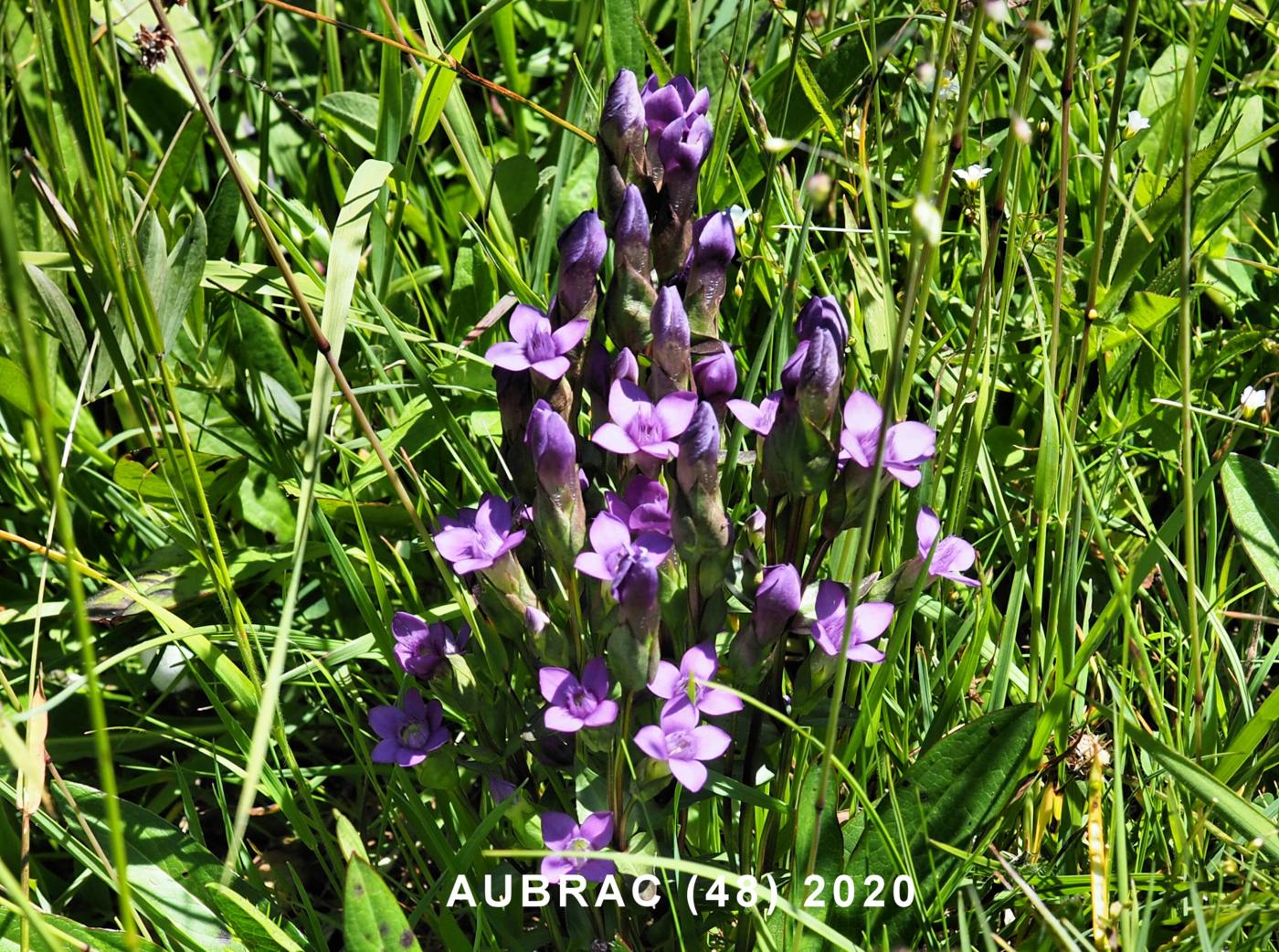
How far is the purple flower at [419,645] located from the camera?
1115 millimetres

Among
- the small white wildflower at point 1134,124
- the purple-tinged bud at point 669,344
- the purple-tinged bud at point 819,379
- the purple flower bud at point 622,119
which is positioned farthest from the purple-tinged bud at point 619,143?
the small white wildflower at point 1134,124

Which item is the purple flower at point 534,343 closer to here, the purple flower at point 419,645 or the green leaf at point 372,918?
the purple flower at point 419,645

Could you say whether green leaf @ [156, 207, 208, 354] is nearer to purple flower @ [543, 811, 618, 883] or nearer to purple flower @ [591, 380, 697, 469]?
purple flower @ [591, 380, 697, 469]

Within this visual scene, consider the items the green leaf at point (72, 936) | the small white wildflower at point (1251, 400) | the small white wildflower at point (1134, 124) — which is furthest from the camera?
the small white wildflower at point (1134, 124)

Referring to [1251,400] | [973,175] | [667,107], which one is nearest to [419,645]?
[667,107]

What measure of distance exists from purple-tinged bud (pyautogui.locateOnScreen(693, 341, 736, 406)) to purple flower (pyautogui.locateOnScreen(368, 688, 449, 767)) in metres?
0.39

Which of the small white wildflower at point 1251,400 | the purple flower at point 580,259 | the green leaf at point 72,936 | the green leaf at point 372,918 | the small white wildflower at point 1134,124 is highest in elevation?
the purple flower at point 580,259

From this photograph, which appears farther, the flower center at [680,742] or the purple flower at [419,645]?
the purple flower at [419,645]

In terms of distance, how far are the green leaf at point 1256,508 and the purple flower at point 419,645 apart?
97 centimetres

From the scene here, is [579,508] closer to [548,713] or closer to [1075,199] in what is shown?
[548,713]

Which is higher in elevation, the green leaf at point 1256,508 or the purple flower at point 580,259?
the purple flower at point 580,259

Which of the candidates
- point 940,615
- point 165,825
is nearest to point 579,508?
point 940,615

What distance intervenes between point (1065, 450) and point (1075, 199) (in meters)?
0.80

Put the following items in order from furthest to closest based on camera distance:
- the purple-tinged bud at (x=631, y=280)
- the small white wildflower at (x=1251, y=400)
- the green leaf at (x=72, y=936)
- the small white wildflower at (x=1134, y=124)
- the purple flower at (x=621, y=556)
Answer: the small white wildflower at (x=1134, y=124), the small white wildflower at (x=1251, y=400), the green leaf at (x=72, y=936), the purple-tinged bud at (x=631, y=280), the purple flower at (x=621, y=556)
